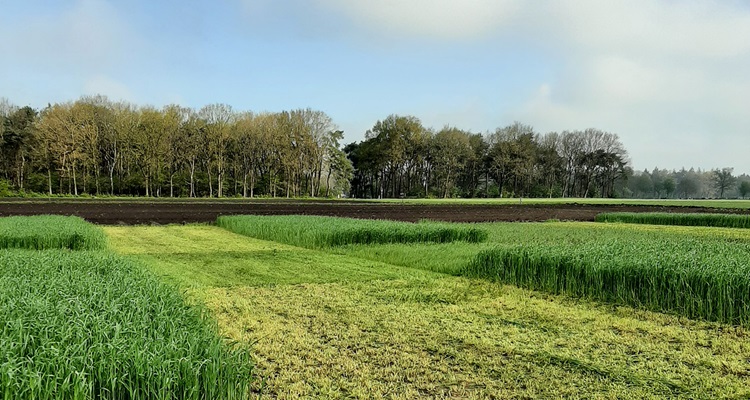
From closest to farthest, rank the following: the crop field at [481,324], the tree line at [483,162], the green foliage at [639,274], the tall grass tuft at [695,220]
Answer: the crop field at [481,324] < the green foliage at [639,274] < the tall grass tuft at [695,220] < the tree line at [483,162]

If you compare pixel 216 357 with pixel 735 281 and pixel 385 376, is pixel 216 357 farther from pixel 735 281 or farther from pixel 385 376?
pixel 735 281

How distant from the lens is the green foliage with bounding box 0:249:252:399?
4062 mm

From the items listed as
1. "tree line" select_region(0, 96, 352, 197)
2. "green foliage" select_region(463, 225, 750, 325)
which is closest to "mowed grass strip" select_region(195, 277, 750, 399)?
"green foliage" select_region(463, 225, 750, 325)

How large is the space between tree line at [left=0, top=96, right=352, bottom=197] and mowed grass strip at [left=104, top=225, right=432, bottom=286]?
55460mm

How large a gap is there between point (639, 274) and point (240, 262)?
34.1ft

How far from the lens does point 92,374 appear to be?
426 cm

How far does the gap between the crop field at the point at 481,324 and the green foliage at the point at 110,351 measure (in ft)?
3.08

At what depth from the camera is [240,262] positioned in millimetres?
15508

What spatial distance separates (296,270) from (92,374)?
387 inches

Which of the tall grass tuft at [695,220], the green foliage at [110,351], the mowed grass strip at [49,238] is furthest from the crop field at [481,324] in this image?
the tall grass tuft at [695,220]

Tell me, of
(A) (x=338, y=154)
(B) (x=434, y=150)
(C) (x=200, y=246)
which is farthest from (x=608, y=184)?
(C) (x=200, y=246)

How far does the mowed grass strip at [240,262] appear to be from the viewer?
12883 millimetres

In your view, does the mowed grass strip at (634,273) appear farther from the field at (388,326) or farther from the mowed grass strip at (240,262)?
the mowed grass strip at (240,262)

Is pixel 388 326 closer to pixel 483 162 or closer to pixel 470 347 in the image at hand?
pixel 470 347
